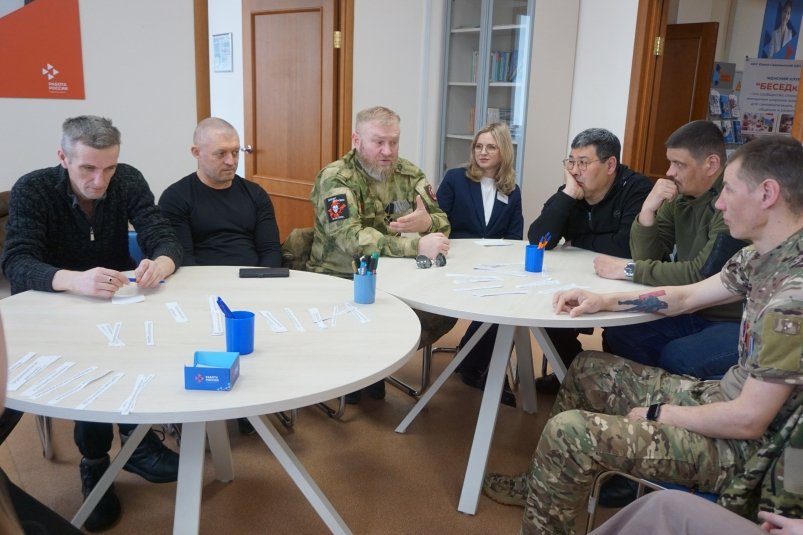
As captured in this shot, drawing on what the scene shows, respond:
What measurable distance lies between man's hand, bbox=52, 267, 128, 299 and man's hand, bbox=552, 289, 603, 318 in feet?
4.34

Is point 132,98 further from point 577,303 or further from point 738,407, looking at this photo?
point 738,407

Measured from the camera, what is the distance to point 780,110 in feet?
19.8

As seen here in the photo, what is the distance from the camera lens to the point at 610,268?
2355 mm

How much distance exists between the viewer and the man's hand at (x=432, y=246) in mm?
2503

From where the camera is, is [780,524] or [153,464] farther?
[153,464]

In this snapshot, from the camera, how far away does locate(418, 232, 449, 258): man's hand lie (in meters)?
2.50

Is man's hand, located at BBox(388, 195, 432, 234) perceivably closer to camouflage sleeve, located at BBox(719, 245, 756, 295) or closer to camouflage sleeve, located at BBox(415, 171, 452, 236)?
camouflage sleeve, located at BBox(415, 171, 452, 236)

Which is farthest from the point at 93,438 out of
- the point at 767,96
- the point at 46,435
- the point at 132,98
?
the point at 767,96

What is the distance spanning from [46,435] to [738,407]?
2320 millimetres

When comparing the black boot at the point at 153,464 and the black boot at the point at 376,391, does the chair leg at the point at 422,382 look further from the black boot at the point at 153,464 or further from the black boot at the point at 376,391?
the black boot at the point at 153,464

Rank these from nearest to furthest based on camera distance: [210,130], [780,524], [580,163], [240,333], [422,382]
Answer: [780,524] < [240,333] < [210,130] < [580,163] < [422,382]

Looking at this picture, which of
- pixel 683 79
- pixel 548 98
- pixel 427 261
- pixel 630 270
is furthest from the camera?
pixel 683 79

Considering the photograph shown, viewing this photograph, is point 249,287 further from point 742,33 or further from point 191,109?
point 742,33

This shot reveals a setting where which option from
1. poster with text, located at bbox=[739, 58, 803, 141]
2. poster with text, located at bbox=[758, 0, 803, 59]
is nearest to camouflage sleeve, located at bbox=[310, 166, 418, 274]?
poster with text, located at bbox=[739, 58, 803, 141]
